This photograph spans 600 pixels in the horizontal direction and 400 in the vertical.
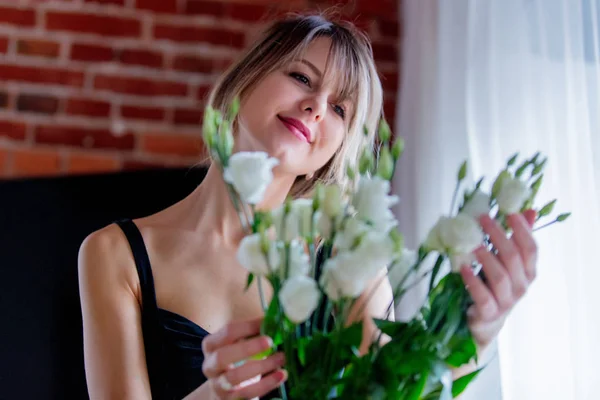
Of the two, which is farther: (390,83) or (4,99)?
(390,83)

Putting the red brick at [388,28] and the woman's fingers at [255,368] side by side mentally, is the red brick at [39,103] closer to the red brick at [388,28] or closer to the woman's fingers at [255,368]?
the red brick at [388,28]

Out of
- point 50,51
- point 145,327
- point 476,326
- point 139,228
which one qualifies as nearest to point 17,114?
point 50,51

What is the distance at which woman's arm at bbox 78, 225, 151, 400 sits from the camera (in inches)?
47.3

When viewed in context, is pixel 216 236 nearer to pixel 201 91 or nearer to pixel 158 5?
pixel 201 91

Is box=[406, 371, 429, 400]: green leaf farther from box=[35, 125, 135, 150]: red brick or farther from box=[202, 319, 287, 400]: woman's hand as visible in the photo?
box=[35, 125, 135, 150]: red brick

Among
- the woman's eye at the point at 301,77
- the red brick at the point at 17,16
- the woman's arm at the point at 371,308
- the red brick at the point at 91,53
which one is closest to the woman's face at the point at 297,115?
the woman's eye at the point at 301,77

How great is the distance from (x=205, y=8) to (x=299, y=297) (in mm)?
1566

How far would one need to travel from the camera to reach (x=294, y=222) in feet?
2.48

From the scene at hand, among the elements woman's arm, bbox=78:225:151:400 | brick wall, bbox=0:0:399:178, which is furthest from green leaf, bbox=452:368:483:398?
brick wall, bbox=0:0:399:178

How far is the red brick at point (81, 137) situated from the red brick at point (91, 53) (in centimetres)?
19

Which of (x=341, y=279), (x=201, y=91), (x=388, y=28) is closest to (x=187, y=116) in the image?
(x=201, y=91)

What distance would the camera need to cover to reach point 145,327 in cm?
129

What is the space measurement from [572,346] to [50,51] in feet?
5.06

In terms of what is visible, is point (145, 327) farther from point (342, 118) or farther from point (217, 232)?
point (342, 118)
